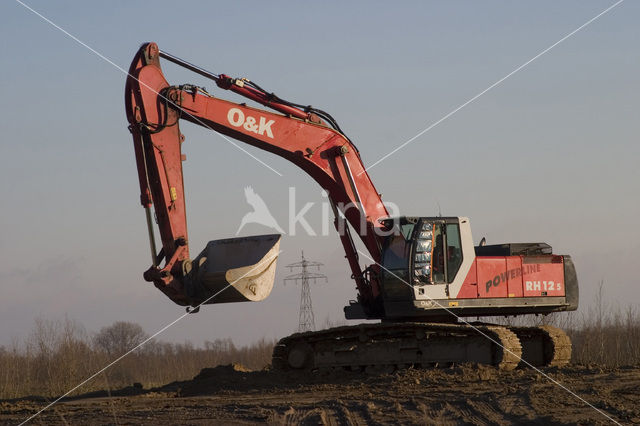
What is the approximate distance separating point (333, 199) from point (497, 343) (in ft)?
13.8

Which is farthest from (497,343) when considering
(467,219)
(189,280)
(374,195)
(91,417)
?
(91,417)

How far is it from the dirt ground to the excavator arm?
6.70ft

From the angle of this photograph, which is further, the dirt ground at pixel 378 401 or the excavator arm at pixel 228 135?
the excavator arm at pixel 228 135

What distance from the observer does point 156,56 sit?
51.4 feet

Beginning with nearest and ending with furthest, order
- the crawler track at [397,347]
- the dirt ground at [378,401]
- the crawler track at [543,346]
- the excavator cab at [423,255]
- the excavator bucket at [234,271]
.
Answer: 1. the dirt ground at [378,401]
2. the excavator bucket at [234,271]
3. the excavator cab at [423,255]
4. the crawler track at [397,347]
5. the crawler track at [543,346]

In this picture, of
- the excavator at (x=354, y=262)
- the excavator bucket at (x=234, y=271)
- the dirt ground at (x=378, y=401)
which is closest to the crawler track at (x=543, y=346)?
the excavator at (x=354, y=262)

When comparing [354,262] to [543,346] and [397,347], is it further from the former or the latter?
[543,346]

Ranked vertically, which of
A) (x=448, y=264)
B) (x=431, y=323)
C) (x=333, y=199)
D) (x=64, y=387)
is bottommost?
(x=64, y=387)

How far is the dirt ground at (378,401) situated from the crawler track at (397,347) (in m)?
0.35

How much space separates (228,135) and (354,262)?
3.50 m

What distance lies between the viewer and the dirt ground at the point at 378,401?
11398mm

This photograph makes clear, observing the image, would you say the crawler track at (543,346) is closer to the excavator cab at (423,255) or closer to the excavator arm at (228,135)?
the excavator cab at (423,255)

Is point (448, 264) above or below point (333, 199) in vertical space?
below

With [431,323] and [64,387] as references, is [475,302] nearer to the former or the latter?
[431,323]
